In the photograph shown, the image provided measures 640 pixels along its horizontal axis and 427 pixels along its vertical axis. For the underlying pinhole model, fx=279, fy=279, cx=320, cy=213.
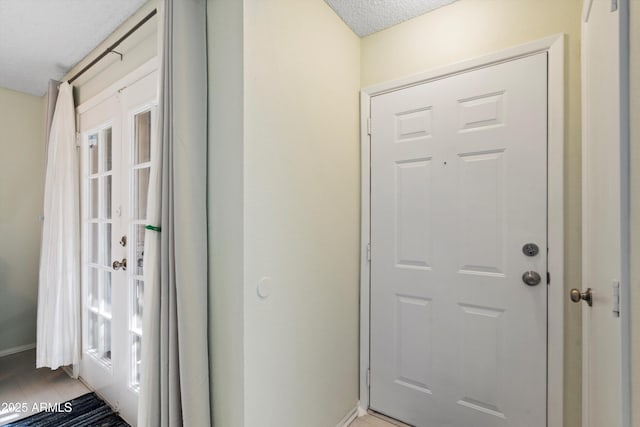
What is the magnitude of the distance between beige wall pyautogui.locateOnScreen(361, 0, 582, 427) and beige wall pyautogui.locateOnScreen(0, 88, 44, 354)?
127 inches

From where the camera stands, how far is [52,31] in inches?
69.2

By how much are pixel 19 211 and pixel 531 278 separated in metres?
4.08

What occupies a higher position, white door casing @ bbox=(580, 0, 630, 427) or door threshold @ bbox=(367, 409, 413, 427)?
white door casing @ bbox=(580, 0, 630, 427)


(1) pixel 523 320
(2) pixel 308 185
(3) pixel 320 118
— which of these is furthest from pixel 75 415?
(1) pixel 523 320

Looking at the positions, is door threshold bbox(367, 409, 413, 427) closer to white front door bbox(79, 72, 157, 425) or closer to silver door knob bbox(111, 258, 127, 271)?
white front door bbox(79, 72, 157, 425)

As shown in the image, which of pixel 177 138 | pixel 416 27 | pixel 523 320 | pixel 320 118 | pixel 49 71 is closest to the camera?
pixel 177 138

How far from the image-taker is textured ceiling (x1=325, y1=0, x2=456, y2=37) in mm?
1566

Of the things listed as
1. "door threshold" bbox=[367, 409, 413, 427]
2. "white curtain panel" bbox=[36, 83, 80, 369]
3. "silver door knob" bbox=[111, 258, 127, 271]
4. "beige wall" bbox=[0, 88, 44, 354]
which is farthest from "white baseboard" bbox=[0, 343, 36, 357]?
"door threshold" bbox=[367, 409, 413, 427]

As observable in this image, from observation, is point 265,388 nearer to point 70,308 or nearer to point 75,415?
point 75,415

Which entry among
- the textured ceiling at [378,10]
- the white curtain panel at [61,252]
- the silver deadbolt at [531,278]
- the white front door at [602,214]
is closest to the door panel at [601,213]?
the white front door at [602,214]

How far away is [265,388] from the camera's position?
3.93ft

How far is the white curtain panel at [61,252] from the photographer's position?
208cm

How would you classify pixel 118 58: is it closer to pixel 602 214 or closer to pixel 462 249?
pixel 462 249

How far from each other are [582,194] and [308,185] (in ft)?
4.06
